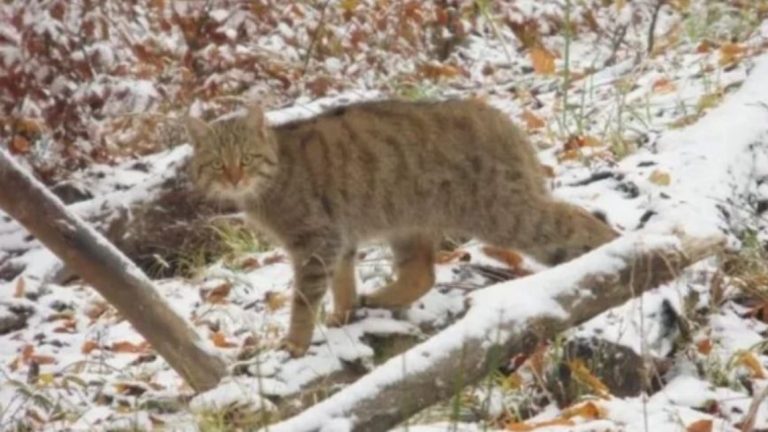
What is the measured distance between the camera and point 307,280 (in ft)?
16.8

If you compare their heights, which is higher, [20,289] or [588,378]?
[588,378]

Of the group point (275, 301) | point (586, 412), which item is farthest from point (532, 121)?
point (586, 412)

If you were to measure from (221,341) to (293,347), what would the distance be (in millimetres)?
626

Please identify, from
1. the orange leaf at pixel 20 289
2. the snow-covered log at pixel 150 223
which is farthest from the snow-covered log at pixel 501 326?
the orange leaf at pixel 20 289

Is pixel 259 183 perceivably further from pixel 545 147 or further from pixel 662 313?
pixel 545 147

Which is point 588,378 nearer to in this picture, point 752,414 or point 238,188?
point 752,414

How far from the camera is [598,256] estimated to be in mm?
4449

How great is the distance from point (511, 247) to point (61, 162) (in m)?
3.45

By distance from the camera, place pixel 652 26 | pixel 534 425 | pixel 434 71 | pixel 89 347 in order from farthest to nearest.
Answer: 1. pixel 434 71
2. pixel 652 26
3. pixel 89 347
4. pixel 534 425

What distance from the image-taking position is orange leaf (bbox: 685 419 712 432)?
382 centimetres

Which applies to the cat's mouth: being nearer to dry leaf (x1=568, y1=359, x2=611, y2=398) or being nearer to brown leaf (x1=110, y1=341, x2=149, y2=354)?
brown leaf (x1=110, y1=341, x2=149, y2=354)

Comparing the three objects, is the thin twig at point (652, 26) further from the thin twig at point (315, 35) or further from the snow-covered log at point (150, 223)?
the snow-covered log at point (150, 223)

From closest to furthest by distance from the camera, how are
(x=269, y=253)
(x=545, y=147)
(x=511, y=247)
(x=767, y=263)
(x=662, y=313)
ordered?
1. (x=662, y=313)
2. (x=767, y=263)
3. (x=511, y=247)
4. (x=269, y=253)
5. (x=545, y=147)

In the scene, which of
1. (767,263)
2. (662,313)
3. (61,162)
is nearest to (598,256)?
(662,313)
